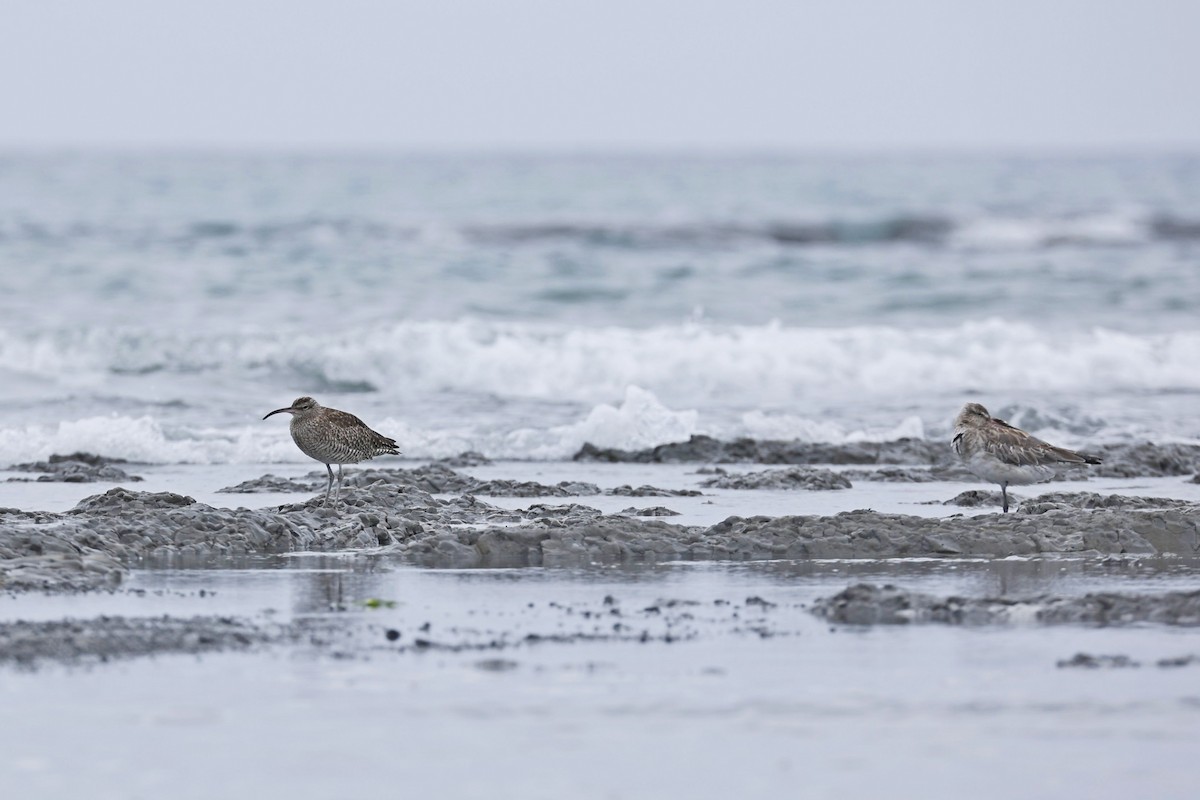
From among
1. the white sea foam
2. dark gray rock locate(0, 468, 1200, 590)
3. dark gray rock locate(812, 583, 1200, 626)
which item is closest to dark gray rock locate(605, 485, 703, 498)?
dark gray rock locate(0, 468, 1200, 590)

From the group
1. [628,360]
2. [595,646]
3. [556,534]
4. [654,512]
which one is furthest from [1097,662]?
[628,360]

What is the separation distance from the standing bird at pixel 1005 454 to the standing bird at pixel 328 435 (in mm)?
3532

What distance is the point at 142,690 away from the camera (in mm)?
5742

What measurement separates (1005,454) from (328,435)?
12.9ft

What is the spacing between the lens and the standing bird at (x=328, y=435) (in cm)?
1051

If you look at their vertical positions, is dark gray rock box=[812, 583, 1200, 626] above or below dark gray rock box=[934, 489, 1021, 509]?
below

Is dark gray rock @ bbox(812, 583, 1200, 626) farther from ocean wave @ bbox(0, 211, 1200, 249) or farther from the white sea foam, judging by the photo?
ocean wave @ bbox(0, 211, 1200, 249)

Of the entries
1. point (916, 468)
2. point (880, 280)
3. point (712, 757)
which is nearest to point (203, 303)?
point (880, 280)

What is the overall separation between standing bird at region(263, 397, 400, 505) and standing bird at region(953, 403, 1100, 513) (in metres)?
3.53

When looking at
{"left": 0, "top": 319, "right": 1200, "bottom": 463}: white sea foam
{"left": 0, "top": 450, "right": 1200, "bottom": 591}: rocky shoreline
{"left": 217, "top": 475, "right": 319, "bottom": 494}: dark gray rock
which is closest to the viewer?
{"left": 0, "top": 450, "right": 1200, "bottom": 591}: rocky shoreline

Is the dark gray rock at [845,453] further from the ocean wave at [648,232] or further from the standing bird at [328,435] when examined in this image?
the ocean wave at [648,232]

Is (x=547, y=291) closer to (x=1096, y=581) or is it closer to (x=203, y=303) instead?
(x=203, y=303)

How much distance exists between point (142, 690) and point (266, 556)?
284 cm

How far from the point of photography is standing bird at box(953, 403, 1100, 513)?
9.82m
